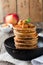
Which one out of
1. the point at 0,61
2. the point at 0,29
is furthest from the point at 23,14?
the point at 0,61

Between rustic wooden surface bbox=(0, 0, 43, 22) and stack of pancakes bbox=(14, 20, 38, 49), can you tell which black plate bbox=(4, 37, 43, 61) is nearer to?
stack of pancakes bbox=(14, 20, 38, 49)

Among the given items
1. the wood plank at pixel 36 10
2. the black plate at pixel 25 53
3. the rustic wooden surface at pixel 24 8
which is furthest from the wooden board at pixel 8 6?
the black plate at pixel 25 53

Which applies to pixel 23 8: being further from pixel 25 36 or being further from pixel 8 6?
pixel 25 36

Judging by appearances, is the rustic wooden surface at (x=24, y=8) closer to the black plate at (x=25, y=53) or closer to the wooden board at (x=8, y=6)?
the wooden board at (x=8, y=6)

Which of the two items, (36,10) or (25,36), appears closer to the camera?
(25,36)

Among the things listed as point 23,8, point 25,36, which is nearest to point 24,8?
point 23,8

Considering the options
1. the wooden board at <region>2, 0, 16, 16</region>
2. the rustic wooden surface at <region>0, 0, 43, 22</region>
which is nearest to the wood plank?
the rustic wooden surface at <region>0, 0, 43, 22</region>

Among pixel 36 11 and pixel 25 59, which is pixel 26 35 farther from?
pixel 36 11

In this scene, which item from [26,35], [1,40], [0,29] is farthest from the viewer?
[0,29]

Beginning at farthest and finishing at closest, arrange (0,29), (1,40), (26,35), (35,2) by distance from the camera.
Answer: (35,2)
(0,29)
(1,40)
(26,35)
